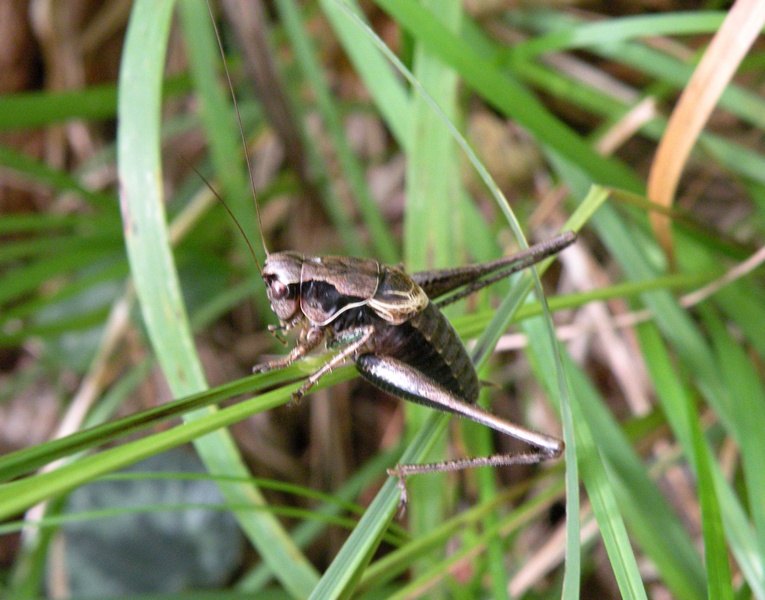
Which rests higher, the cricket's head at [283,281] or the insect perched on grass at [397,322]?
the cricket's head at [283,281]

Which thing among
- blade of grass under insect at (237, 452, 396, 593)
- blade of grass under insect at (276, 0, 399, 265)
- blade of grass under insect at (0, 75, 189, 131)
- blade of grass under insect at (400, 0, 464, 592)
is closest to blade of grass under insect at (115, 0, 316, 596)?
blade of grass under insect at (400, 0, 464, 592)

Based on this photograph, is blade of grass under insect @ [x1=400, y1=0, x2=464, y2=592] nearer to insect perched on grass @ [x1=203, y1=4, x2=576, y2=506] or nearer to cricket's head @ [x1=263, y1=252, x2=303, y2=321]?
insect perched on grass @ [x1=203, y1=4, x2=576, y2=506]

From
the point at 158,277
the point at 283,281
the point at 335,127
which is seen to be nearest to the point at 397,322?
the point at 283,281

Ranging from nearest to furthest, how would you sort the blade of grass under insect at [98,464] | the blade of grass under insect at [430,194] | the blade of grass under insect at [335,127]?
the blade of grass under insect at [98,464], the blade of grass under insect at [430,194], the blade of grass under insect at [335,127]

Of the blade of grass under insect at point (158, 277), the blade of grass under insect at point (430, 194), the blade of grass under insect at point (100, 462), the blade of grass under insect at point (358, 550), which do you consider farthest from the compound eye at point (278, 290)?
the blade of grass under insect at point (358, 550)

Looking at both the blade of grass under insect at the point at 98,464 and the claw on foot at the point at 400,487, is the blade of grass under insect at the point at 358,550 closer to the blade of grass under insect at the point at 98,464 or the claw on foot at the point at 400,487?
the claw on foot at the point at 400,487

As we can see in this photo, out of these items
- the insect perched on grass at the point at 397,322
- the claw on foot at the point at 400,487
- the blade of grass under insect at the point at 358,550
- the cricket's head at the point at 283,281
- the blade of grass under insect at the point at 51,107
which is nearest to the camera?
the blade of grass under insect at the point at 358,550

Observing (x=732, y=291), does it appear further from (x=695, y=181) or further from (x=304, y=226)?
(x=304, y=226)

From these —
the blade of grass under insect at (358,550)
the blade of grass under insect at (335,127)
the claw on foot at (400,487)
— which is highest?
the blade of grass under insect at (335,127)

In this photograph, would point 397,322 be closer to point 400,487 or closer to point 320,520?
point 400,487
